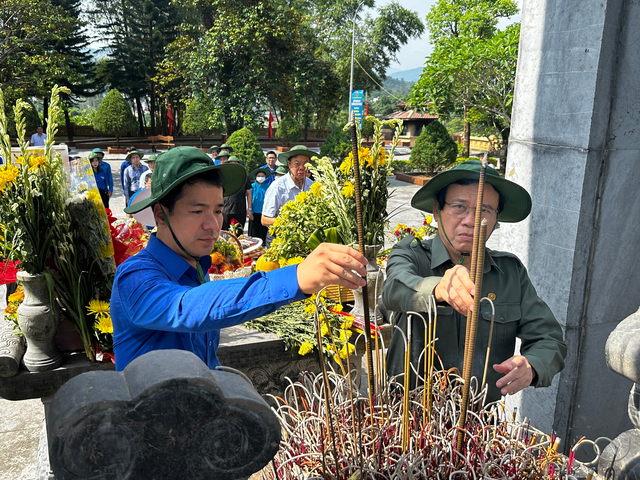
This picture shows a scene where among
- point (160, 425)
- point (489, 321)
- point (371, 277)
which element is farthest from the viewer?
point (371, 277)

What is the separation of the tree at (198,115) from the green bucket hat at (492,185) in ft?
63.9

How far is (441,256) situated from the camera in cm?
186

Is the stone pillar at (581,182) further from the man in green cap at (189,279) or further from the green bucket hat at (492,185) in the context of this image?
the man in green cap at (189,279)

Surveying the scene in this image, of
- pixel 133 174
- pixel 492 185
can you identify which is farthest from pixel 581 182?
pixel 133 174

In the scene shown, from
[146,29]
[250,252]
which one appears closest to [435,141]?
[250,252]

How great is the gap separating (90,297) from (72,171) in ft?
2.51

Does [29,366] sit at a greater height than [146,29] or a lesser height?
A: lesser

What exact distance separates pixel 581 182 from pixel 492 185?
0.57 meters

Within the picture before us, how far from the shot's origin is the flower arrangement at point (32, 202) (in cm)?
247

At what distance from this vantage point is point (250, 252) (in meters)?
4.43

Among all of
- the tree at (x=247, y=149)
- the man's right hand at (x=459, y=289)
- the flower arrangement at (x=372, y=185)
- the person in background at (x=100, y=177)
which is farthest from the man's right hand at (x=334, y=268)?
the tree at (x=247, y=149)

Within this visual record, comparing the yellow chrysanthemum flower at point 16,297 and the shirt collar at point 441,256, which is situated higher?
the shirt collar at point 441,256

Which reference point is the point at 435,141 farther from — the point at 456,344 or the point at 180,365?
the point at 180,365

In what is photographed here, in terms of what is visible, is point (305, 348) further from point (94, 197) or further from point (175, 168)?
point (175, 168)
